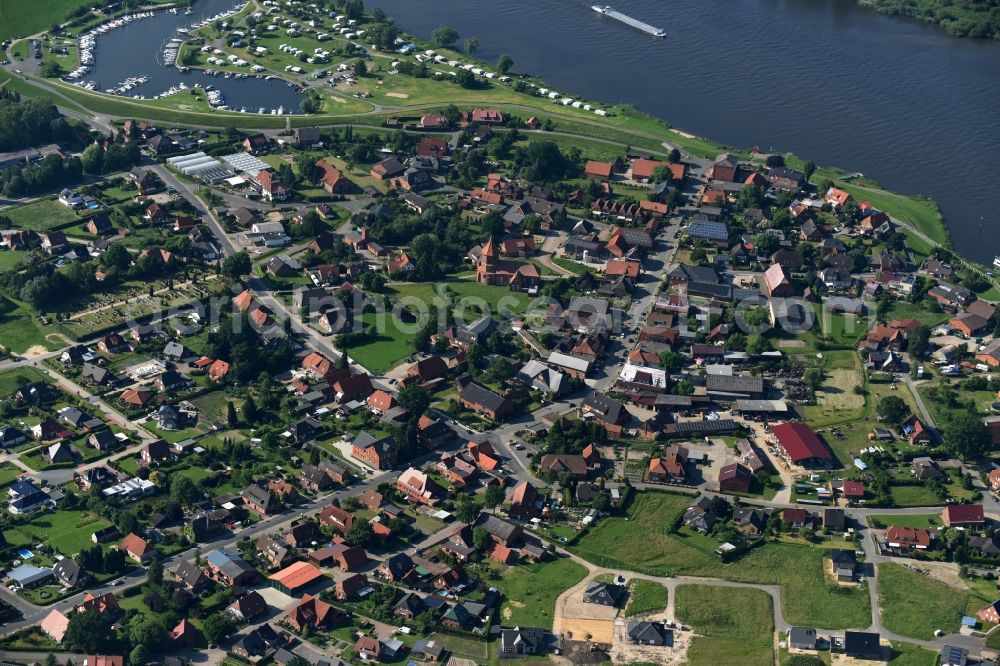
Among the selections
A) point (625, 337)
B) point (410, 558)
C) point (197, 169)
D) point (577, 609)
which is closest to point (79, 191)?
point (197, 169)

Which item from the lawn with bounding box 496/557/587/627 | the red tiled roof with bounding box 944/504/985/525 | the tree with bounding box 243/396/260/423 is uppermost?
the red tiled roof with bounding box 944/504/985/525

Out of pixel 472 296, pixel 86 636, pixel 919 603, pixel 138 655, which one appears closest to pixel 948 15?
Answer: pixel 472 296

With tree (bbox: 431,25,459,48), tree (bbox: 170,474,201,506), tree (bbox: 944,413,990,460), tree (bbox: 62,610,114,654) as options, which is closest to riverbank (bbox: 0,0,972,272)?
tree (bbox: 431,25,459,48)

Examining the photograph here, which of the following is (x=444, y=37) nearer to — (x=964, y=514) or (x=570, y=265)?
(x=570, y=265)

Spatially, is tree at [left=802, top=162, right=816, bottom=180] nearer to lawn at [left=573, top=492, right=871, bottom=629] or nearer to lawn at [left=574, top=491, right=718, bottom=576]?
lawn at [left=574, top=491, right=718, bottom=576]

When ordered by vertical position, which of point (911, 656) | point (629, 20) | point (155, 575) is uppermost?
point (629, 20)

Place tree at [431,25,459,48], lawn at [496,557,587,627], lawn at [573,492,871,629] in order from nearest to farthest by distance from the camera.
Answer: lawn at [496,557,587,627]
lawn at [573,492,871,629]
tree at [431,25,459,48]

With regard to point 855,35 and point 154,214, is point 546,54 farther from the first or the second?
point 154,214
